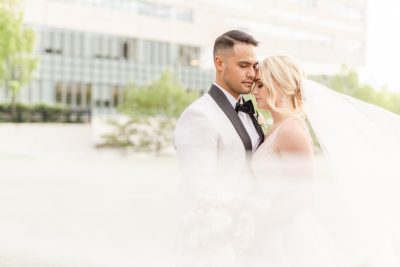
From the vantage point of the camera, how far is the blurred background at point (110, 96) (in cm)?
1238

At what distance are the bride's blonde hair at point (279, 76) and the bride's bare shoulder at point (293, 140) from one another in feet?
0.78

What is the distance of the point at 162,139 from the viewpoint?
36125mm

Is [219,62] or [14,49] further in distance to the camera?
[14,49]

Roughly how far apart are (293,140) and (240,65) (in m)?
0.65

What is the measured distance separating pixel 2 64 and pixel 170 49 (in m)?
25.6

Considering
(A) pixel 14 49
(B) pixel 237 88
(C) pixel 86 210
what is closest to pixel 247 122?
(B) pixel 237 88

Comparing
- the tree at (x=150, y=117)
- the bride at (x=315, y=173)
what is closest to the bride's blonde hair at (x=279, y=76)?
the bride at (x=315, y=173)

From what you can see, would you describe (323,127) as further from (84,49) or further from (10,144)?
(84,49)

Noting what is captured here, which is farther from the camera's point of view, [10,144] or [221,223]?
[10,144]

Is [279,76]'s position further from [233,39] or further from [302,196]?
[302,196]

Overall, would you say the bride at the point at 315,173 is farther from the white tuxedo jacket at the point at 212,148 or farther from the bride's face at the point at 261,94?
the white tuxedo jacket at the point at 212,148

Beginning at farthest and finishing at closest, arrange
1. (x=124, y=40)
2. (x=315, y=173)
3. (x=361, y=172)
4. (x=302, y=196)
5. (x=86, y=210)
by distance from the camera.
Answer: (x=124, y=40) → (x=86, y=210) → (x=361, y=172) → (x=315, y=173) → (x=302, y=196)

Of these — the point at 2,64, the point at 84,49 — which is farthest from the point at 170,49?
the point at 2,64

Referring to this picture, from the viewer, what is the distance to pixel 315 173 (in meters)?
3.72
